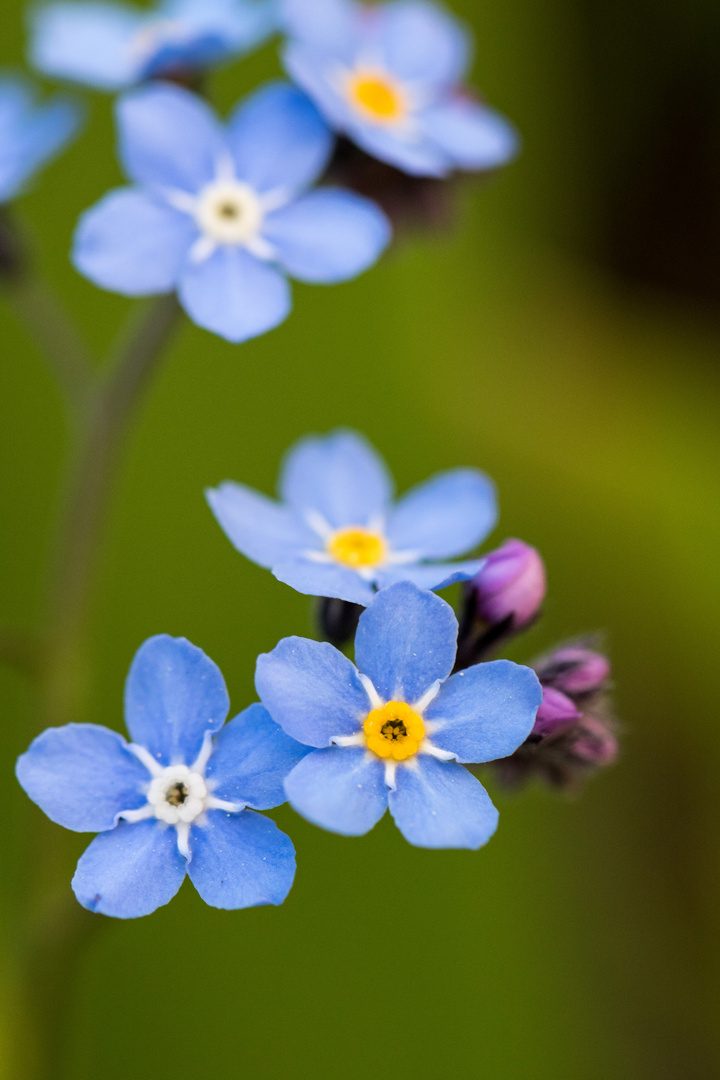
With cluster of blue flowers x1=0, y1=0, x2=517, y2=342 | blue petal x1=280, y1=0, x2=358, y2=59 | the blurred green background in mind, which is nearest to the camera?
cluster of blue flowers x1=0, y1=0, x2=517, y2=342

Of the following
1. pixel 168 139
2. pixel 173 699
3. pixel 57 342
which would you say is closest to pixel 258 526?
pixel 173 699

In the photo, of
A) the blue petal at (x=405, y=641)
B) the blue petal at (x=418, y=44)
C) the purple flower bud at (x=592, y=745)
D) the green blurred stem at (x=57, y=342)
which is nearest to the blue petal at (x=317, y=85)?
the blue petal at (x=418, y=44)

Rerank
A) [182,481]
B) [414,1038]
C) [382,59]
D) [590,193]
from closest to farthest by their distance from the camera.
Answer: [382,59], [414,1038], [182,481], [590,193]

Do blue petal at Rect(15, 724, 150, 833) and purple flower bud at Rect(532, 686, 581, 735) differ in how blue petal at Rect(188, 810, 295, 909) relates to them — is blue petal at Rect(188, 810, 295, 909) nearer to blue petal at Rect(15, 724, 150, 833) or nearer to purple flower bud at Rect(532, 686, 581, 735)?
blue petal at Rect(15, 724, 150, 833)

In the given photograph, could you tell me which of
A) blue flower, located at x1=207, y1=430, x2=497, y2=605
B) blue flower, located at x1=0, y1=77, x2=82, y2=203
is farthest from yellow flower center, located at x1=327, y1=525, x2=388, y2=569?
blue flower, located at x1=0, y1=77, x2=82, y2=203

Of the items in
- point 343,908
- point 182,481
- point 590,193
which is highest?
point 590,193

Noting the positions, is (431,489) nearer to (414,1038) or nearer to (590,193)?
(414,1038)

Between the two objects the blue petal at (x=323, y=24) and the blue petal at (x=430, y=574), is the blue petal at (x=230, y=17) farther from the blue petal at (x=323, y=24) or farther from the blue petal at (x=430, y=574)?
the blue petal at (x=430, y=574)

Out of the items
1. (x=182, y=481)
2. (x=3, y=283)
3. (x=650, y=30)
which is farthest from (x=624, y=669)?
(x=3, y=283)
